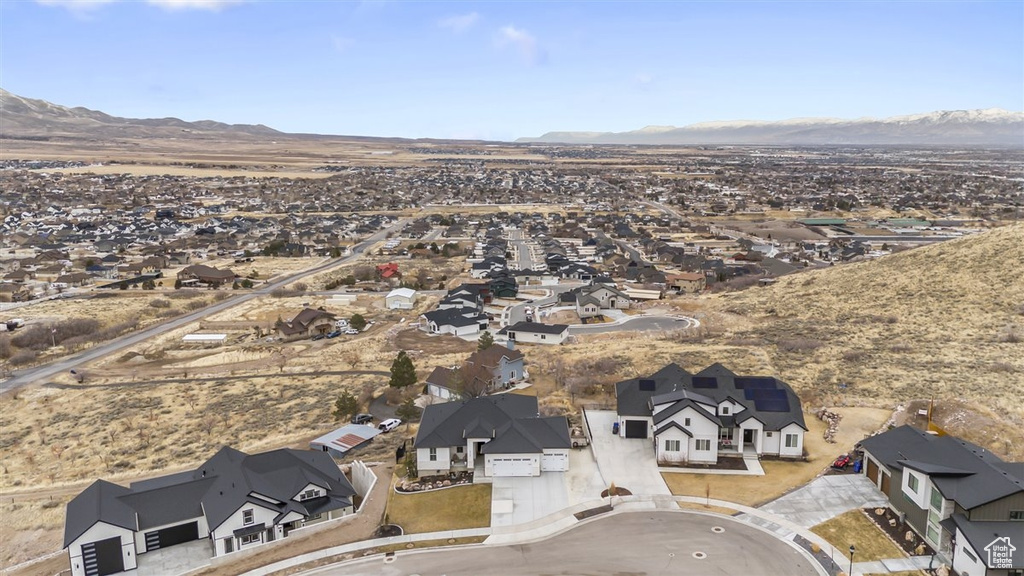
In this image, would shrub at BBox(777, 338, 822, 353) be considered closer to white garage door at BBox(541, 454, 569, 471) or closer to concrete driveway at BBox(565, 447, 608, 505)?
concrete driveway at BBox(565, 447, 608, 505)

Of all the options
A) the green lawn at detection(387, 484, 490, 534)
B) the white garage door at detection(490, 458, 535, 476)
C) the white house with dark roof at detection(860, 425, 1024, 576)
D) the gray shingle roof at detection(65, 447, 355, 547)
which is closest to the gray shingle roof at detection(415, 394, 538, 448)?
the white garage door at detection(490, 458, 535, 476)

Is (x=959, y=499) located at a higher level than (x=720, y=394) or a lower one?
lower

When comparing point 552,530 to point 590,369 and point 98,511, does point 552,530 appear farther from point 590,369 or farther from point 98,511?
point 590,369

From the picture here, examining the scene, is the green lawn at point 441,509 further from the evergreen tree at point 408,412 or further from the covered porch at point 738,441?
the covered porch at point 738,441

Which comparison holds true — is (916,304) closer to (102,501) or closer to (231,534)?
(231,534)

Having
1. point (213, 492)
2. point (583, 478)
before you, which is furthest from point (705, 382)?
point (213, 492)

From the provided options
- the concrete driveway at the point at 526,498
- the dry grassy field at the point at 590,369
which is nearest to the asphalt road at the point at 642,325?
the dry grassy field at the point at 590,369
